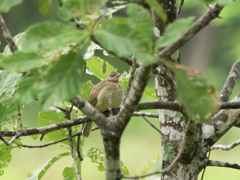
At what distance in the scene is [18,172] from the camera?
5398 millimetres

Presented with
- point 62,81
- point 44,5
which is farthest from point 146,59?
point 44,5

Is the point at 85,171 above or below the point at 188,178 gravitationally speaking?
below

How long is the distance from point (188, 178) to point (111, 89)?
117 cm

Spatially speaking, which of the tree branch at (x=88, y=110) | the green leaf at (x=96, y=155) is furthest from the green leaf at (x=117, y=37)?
the green leaf at (x=96, y=155)

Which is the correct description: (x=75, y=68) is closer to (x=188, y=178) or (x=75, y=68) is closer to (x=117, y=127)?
(x=117, y=127)

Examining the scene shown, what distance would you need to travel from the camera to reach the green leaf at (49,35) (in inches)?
23.0

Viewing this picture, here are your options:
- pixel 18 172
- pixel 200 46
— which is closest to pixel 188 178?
pixel 18 172

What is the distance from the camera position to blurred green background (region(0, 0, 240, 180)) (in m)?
5.45

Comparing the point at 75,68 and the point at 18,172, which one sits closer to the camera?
the point at 75,68

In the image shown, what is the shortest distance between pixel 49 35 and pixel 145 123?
20.2 ft

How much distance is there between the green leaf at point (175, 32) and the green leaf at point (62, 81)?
197 mm

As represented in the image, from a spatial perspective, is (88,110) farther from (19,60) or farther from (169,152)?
(169,152)

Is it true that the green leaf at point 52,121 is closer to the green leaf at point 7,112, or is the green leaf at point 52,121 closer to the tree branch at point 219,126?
the green leaf at point 7,112

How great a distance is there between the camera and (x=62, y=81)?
0.62m
